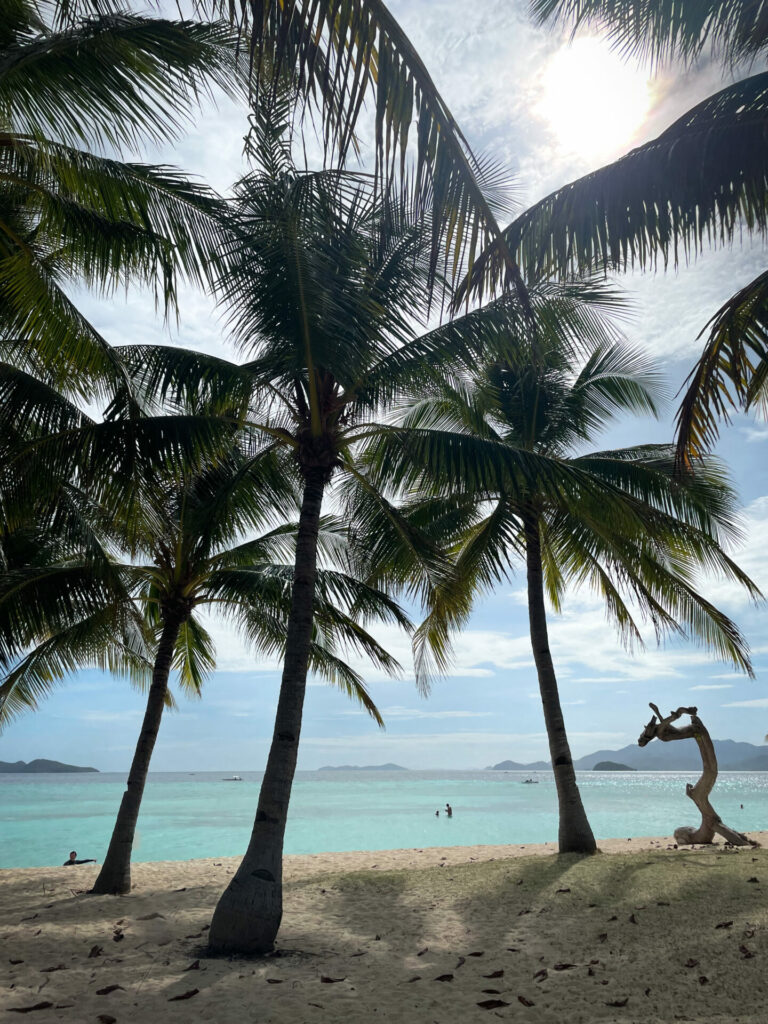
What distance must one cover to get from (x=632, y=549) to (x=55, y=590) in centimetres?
799

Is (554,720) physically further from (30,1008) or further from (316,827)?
(316,827)

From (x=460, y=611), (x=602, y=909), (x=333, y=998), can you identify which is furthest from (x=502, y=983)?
(x=460, y=611)

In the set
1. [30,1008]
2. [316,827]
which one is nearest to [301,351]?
[30,1008]

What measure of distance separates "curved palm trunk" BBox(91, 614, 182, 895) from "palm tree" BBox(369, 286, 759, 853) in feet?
12.9

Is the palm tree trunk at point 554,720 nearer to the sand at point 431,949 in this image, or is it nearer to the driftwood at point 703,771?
the sand at point 431,949

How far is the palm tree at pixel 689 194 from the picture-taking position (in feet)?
18.7

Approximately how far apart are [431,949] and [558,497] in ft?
15.1

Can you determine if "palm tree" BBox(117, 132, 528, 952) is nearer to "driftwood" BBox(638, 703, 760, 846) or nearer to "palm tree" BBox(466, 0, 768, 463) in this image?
"palm tree" BBox(466, 0, 768, 463)

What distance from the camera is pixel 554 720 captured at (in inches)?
449

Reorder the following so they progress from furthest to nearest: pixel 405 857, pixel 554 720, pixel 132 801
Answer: pixel 405 857 → pixel 554 720 → pixel 132 801

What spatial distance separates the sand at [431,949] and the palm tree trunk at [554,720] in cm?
73

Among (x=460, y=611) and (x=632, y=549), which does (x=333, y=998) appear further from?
(x=632, y=549)

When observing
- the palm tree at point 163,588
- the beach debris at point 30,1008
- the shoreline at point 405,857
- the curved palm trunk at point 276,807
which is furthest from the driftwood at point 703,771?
the beach debris at point 30,1008

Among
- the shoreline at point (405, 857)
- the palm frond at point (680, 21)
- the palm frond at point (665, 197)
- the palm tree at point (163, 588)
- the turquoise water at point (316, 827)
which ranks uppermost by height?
the palm frond at point (680, 21)
